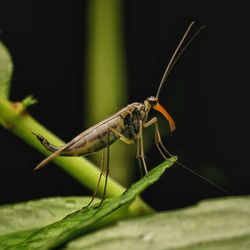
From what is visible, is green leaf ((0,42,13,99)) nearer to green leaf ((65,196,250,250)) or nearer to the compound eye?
the compound eye

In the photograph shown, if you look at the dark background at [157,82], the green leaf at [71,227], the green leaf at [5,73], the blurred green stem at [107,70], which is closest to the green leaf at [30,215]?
the green leaf at [71,227]

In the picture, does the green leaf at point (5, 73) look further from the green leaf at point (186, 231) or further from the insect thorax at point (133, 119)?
the green leaf at point (186, 231)

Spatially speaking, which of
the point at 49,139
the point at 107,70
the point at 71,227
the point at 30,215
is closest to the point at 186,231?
the point at 71,227

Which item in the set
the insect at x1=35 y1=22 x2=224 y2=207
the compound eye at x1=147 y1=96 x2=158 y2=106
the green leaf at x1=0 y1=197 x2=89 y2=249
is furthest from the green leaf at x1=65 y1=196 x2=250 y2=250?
the compound eye at x1=147 y1=96 x2=158 y2=106

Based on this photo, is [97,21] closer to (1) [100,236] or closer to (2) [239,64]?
(2) [239,64]

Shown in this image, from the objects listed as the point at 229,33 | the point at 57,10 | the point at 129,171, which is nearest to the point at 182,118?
the point at 129,171

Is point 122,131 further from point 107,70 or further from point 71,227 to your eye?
point 71,227

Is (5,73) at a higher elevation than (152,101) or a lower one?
higher
